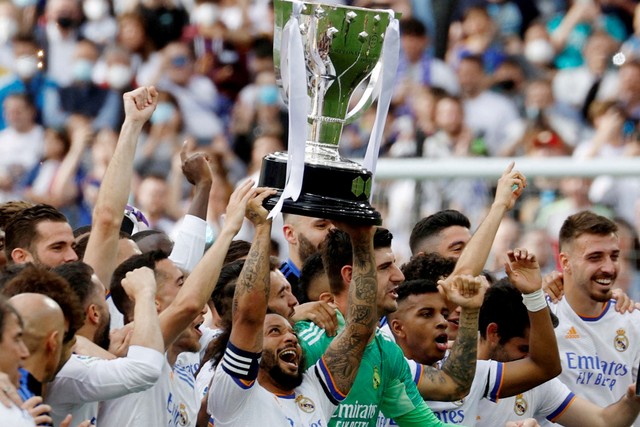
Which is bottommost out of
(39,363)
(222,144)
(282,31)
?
(222,144)

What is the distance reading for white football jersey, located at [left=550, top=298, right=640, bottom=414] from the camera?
821 cm

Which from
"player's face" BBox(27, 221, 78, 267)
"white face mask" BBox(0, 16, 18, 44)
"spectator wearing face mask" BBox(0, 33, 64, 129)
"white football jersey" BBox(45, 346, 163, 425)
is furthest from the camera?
"white face mask" BBox(0, 16, 18, 44)

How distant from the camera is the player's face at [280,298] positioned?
6.45 m

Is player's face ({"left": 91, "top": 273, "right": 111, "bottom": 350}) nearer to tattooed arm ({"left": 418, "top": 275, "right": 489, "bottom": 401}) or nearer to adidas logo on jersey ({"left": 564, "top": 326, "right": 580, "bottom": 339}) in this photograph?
tattooed arm ({"left": 418, "top": 275, "right": 489, "bottom": 401})

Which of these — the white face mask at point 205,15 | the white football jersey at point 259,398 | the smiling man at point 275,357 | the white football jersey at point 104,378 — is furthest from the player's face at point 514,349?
the white face mask at point 205,15

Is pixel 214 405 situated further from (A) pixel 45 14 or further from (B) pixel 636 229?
(A) pixel 45 14

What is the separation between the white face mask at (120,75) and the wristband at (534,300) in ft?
25.3

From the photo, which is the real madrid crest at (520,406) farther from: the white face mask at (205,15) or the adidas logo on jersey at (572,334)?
the white face mask at (205,15)

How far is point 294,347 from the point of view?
627 cm

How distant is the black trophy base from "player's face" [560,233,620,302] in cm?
226

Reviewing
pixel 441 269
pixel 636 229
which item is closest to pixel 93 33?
pixel 636 229

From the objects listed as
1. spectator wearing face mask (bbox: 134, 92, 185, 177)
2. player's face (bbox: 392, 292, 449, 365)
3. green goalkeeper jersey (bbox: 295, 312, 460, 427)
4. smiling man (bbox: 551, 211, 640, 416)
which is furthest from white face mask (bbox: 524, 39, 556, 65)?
green goalkeeper jersey (bbox: 295, 312, 460, 427)

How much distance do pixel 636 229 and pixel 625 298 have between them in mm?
1257

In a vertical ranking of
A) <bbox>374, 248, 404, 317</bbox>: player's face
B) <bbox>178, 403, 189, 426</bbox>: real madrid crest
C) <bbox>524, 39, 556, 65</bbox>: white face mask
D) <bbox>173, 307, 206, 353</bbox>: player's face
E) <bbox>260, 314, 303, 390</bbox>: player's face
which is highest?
<bbox>524, 39, 556, 65</bbox>: white face mask
